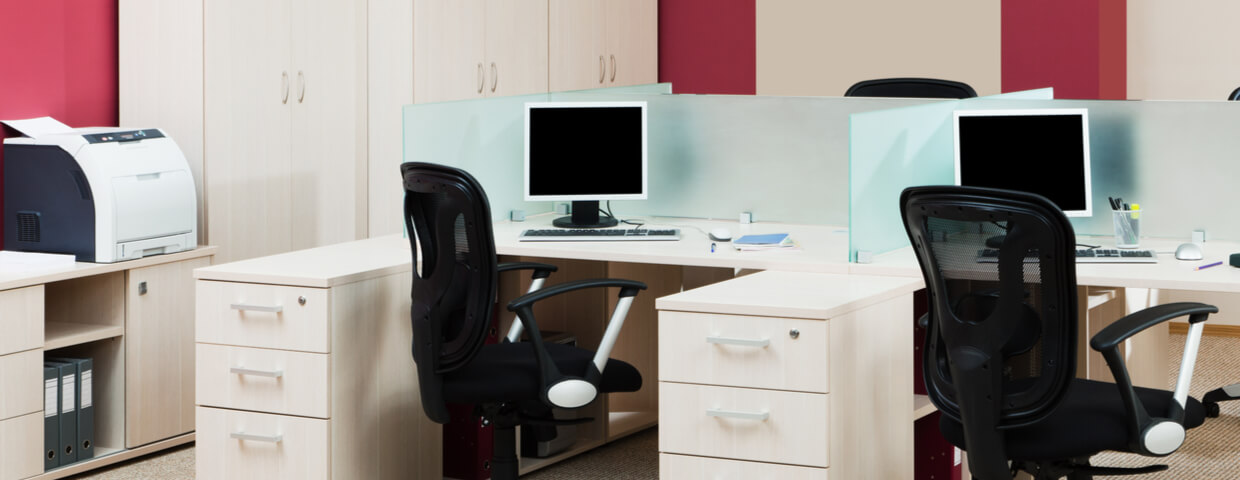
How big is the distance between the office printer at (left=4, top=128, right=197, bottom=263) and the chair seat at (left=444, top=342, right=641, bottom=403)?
1319 mm

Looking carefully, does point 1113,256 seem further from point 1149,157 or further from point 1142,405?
point 1142,405

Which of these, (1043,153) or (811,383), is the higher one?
(1043,153)

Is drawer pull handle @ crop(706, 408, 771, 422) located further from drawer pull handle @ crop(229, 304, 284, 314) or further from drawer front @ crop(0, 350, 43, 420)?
drawer front @ crop(0, 350, 43, 420)

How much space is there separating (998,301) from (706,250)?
115cm

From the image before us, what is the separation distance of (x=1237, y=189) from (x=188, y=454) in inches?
125

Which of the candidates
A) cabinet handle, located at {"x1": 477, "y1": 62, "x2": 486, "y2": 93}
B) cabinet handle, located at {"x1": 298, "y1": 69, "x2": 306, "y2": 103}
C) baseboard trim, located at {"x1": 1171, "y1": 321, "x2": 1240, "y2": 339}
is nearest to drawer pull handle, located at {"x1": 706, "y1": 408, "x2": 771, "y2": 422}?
cabinet handle, located at {"x1": 298, "y1": 69, "x2": 306, "y2": 103}

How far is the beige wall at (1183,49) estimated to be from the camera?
6.24m

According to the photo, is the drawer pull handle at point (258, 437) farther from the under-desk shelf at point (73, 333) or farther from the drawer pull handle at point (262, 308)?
the under-desk shelf at point (73, 333)

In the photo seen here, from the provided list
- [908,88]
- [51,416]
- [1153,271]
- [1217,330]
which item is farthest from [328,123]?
[1217,330]

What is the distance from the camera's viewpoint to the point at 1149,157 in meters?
3.85

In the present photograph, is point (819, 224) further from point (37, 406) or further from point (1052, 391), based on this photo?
point (37, 406)

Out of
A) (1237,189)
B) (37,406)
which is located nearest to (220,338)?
(37,406)

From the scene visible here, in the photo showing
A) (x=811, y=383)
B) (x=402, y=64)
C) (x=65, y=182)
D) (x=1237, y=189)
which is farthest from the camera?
(x=402, y=64)

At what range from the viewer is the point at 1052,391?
8.82 ft
